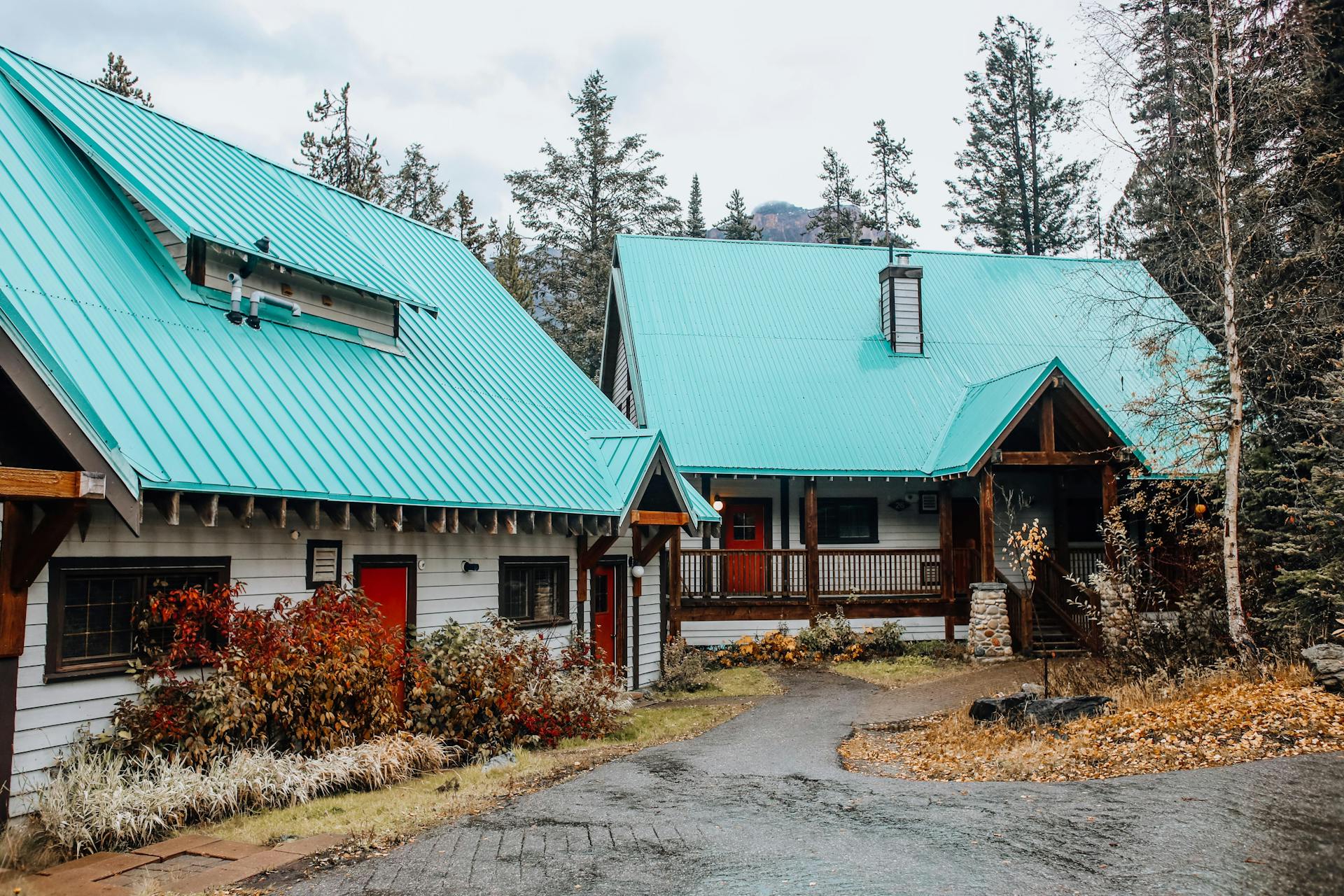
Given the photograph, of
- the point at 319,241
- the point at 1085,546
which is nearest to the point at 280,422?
the point at 319,241

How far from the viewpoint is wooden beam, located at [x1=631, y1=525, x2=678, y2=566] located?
1698 centimetres

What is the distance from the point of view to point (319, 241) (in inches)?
601

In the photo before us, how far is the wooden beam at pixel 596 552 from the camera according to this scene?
15375 millimetres

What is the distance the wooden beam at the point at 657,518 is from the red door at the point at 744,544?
18.1 feet

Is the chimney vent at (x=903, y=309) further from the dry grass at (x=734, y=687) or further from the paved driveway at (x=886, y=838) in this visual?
the paved driveway at (x=886, y=838)

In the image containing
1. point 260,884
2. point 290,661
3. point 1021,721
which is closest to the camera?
point 260,884

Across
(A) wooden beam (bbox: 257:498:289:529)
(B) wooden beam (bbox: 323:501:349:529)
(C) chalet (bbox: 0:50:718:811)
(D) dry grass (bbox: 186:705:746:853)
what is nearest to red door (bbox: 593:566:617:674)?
(C) chalet (bbox: 0:50:718:811)

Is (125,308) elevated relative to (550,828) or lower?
elevated

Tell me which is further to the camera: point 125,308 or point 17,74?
point 17,74

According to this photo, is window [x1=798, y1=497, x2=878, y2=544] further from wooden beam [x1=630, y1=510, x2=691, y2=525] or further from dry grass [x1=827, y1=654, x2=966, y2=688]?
wooden beam [x1=630, y1=510, x2=691, y2=525]

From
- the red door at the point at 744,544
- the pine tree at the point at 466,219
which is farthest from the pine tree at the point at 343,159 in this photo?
the red door at the point at 744,544

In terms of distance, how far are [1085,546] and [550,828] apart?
716 inches

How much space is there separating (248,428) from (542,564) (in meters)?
5.26

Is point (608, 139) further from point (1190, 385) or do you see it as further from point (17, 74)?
point (17, 74)
